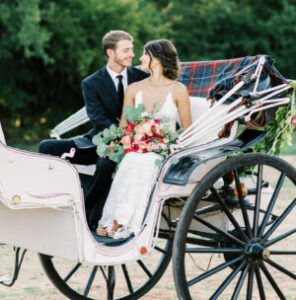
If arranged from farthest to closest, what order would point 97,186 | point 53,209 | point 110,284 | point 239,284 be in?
1. point 110,284
2. point 97,186
3. point 239,284
4. point 53,209

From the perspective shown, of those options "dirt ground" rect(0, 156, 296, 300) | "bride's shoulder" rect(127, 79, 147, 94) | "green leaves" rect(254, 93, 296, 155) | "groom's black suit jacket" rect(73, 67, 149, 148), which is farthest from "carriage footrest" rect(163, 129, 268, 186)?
"dirt ground" rect(0, 156, 296, 300)

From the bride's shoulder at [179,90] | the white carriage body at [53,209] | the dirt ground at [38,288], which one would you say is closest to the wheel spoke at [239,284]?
the white carriage body at [53,209]

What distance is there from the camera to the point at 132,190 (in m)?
3.60

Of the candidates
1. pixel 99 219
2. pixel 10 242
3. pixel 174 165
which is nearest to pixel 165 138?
pixel 174 165

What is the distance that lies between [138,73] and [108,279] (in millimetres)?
1493

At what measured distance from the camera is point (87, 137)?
14.4ft

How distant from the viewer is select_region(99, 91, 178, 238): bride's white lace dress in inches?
141

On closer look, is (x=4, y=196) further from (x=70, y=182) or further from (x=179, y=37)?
(x=179, y=37)

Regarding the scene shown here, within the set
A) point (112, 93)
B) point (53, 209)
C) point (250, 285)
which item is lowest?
point (250, 285)

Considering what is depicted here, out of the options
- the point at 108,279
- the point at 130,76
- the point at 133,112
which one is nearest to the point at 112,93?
the point at 130,76

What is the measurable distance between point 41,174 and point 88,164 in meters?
1.07

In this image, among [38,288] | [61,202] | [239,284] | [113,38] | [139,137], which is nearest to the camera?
[61,202]

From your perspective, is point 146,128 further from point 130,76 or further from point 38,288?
point 38,288

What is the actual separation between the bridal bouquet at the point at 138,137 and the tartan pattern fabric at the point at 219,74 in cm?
43
